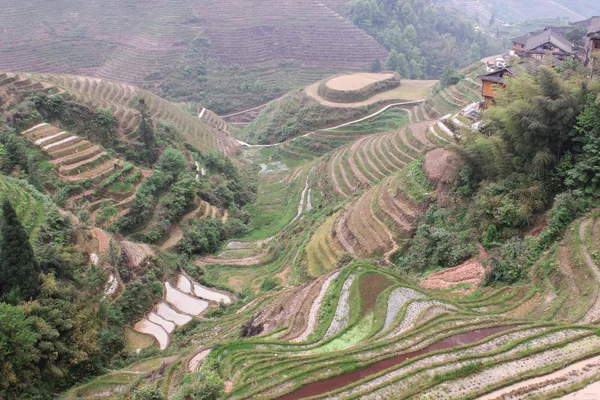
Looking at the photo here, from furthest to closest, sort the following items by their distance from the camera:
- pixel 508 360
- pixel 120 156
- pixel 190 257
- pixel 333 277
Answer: pixel 120 156, pixel 190 257, pixel 333 277, pixel 508 360

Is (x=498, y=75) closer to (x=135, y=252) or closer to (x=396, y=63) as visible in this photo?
(x=135, y=252)

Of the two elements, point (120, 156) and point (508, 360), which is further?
point (120, 156)

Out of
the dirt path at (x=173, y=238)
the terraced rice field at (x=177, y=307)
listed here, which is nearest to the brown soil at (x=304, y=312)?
the terraced rice field at (x=177, y=307)

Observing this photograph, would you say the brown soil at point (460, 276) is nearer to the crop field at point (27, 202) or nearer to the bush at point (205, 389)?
the bush at point (205, 389)

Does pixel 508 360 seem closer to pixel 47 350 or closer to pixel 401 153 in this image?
pixel 47 350

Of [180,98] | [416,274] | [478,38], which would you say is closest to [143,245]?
[416,274]

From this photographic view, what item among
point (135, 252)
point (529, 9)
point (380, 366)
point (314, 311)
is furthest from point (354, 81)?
point (529, 9)

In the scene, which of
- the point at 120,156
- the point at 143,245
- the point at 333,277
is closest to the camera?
the point at 333,277
